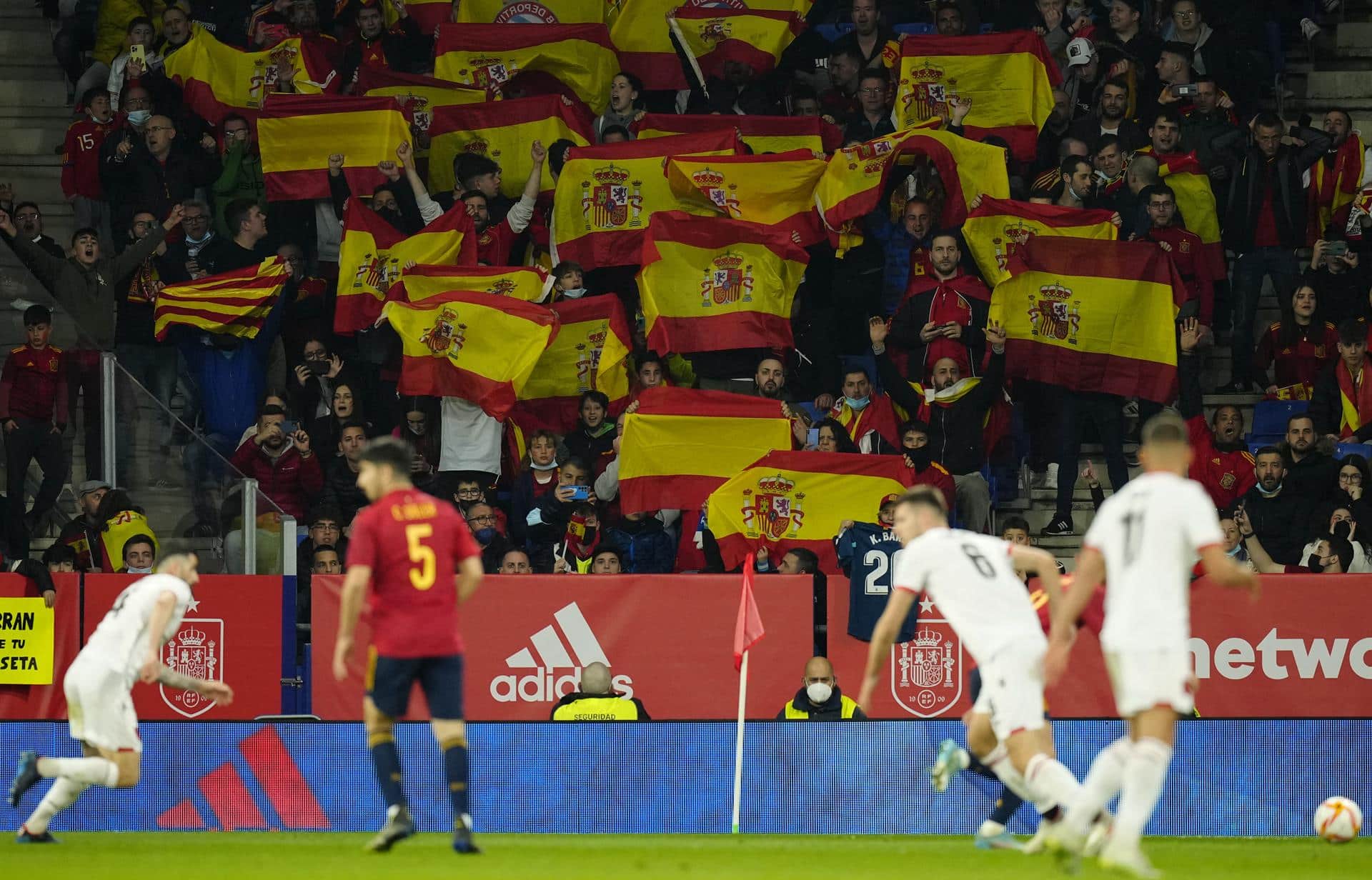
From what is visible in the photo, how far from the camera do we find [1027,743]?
32.2 ft

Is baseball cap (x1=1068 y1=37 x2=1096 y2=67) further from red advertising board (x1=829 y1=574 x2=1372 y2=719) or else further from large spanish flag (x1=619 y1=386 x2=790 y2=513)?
red advertising board (x1=829 y1=574 x2=1372 y2=719)

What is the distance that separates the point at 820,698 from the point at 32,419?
7395mm

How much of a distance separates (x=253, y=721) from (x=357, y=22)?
1129cm

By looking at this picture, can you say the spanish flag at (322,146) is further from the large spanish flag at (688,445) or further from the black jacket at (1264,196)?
the black jacket at (1264,196)

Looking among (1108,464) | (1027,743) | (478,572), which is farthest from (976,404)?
(478,572)

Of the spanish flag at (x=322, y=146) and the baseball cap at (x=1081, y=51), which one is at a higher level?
the baseball cap at (x=1081, y=51)

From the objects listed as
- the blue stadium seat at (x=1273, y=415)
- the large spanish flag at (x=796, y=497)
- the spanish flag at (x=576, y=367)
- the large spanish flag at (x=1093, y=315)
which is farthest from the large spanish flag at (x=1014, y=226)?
the spanish flag at (x=576, y=367)

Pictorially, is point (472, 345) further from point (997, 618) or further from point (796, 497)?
point (997, 618)

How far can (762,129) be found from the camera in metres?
20.3

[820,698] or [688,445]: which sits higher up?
[688,445]

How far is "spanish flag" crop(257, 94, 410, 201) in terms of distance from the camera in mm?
20422

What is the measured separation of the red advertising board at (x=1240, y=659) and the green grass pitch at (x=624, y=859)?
2.27m

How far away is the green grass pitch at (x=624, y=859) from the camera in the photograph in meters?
9.48

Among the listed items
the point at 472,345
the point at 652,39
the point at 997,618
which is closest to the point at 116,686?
the point at 997,618
